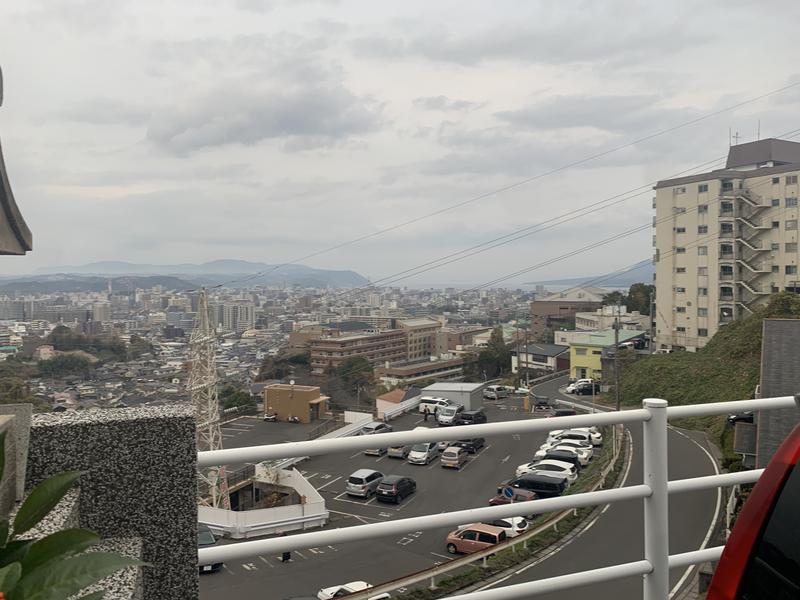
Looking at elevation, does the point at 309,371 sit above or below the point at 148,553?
below

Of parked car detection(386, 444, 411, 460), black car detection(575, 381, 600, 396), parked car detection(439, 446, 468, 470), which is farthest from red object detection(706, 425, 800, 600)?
black car detection(575, 381, 600, 396)

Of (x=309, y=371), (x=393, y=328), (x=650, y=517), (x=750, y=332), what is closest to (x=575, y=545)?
(x=650, y=517)

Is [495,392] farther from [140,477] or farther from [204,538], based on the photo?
[140,477]

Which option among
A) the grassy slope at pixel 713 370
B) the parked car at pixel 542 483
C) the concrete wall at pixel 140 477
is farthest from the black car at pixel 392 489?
the grassy slope at pixel 713 370

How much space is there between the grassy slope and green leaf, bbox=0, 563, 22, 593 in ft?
68.8

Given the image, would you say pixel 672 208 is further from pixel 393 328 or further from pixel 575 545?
pixel 575 545

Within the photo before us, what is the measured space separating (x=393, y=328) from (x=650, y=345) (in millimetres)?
13335

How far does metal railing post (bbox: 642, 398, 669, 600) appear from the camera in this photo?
157cm

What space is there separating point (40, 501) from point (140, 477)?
464 millimetres

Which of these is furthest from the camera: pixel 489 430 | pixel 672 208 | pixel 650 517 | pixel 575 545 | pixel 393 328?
pixel 672 208

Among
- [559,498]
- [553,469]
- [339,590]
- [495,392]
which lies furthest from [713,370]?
[559,498]

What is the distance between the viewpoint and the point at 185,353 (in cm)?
1451

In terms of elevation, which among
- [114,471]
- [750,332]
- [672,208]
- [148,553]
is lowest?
[750,332]

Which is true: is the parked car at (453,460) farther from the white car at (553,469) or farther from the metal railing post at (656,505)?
the metal railing post at (656,505)
